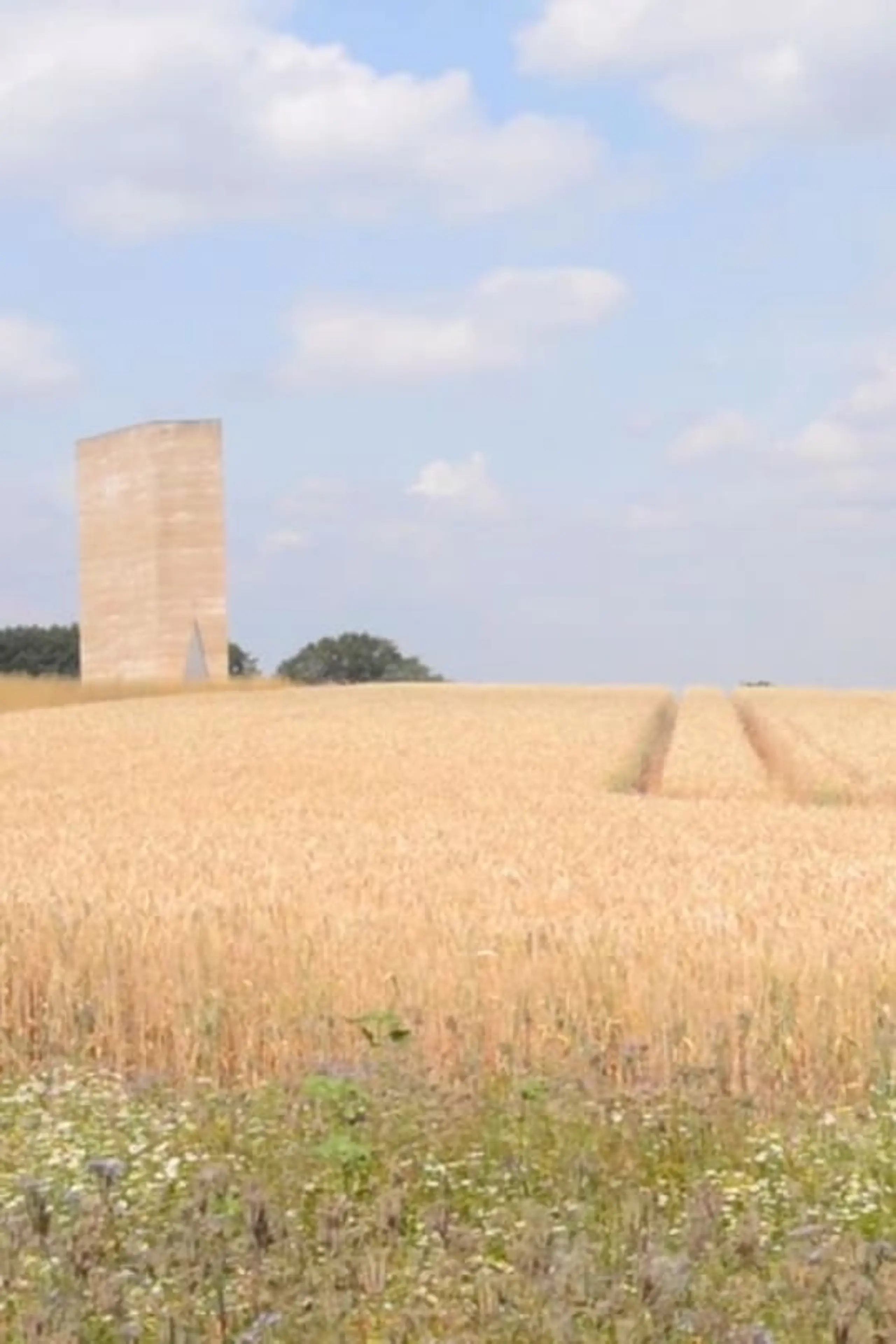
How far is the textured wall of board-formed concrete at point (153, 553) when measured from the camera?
1834 inches

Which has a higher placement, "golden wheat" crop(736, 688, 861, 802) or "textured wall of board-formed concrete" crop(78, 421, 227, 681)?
"textured wall of board-formed concrete" crop(78, 421, 227, 681)

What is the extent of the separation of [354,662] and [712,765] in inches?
2616

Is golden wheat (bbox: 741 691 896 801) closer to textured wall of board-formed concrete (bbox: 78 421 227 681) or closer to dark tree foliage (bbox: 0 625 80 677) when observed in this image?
textured wall of board-formed concrete (bbox: 78 421 227 681)

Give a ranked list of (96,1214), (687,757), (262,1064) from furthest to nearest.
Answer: (687,757), (262,1064), (96,1214)

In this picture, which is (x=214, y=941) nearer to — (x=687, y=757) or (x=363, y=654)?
(x=687, y=757)

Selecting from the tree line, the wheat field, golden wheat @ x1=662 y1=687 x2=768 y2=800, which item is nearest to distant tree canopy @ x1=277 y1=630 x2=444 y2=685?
the tree line

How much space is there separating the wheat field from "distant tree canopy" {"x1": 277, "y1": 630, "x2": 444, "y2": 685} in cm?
7152

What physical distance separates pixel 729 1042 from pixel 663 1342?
253cm

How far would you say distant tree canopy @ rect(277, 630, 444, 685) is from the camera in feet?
287

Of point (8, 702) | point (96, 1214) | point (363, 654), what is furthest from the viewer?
point (363, 654)

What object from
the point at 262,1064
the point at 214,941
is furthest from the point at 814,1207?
Result: the point at 214,941

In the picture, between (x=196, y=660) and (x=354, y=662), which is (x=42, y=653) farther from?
(x=196, y=660)

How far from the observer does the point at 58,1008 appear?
8.08 metres

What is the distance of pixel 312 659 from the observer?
291 feet
